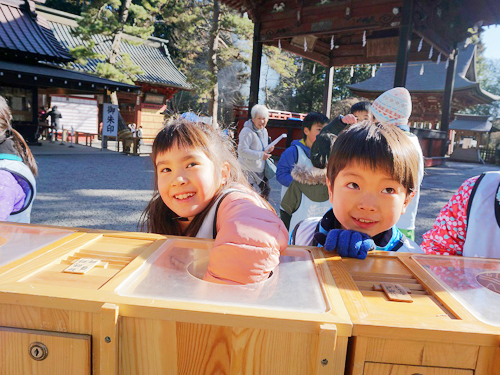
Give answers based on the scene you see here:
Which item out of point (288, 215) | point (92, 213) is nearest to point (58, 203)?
point (92, 213)

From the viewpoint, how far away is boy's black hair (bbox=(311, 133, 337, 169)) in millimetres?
2420

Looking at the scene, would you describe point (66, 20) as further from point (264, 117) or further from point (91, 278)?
point (91, 278)

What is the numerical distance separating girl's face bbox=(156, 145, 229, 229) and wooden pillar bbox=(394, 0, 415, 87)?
6648mm

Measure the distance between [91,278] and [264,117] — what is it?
3.59 meters

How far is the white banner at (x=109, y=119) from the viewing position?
1095 cm

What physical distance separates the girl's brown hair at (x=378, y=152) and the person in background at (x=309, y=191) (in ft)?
4.47

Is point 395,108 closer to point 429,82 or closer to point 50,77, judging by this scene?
point 50,77

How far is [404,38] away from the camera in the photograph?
21.9ft

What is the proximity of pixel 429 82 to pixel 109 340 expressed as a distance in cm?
1765

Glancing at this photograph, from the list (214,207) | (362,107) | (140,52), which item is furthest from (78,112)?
(214,207)

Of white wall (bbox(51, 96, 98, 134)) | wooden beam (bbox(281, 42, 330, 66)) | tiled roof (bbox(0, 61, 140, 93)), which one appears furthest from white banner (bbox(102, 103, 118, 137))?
white wall (bbox(51, 96, 98, 134))

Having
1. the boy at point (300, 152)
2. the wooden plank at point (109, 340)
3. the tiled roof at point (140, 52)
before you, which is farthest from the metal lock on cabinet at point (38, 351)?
the tiled roof at point (140, 52)

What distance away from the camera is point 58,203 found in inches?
190


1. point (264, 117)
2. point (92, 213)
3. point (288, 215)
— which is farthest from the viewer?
point (92, 213)
